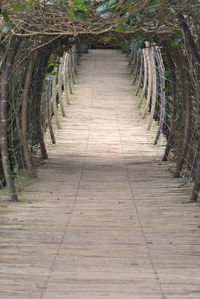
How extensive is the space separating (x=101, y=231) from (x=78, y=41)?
3.87 metres

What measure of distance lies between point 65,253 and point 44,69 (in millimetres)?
5658

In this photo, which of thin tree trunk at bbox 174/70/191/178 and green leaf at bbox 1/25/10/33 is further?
thin tree trunk at bbox 174/70/191/178

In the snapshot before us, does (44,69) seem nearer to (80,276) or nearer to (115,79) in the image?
(80,276)

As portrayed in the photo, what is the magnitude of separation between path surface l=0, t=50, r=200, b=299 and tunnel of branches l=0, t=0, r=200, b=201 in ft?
1.24

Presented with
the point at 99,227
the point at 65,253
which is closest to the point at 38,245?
the point at 65,253

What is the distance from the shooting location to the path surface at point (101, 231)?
4762 mm

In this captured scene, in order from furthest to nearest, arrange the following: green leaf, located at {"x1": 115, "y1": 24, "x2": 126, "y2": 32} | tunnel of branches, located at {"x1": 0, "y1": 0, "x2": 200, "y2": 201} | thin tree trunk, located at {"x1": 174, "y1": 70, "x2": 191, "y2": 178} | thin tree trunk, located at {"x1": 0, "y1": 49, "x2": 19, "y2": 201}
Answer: thin tree trunk, located at {"x1": 174, "y1": 70, "x2": 191, "y2": 178} < thin tree trunk, located at {"x1": 0, "y1": 49, "x2": 19, "y2": 201} < green leaf, located at {"x1": 115, "y1": 24, "x2": 126, "y2": 32} < tunnel of branches, located at {"x1": 0, "y1": 0, "x2": 200, "y2": 201}

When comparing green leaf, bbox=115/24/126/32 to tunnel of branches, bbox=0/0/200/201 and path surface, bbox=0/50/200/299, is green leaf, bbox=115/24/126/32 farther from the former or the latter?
path surface, bbox=0/50/200/299

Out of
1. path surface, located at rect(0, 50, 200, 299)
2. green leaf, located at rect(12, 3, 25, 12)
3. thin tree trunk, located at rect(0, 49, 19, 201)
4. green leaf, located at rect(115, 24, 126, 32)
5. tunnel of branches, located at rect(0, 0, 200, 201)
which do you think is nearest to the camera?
→ path surface, located at rect(0, 50, 200, 299)

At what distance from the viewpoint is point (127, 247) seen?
5.83 m

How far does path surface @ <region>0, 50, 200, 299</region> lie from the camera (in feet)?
15.6

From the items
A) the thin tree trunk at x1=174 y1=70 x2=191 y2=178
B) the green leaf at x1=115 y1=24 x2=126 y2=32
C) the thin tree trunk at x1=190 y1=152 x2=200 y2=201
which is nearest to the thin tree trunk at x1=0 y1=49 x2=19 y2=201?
the green leaf at x1=115 y1=24 x2=126 y2=32

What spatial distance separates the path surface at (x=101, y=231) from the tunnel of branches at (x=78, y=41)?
38 cm

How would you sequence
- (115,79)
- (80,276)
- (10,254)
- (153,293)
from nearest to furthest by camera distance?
1. (153,293)
2. (80,276)
3. (10,254)
4. (115,79)
